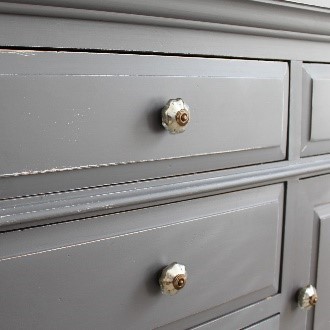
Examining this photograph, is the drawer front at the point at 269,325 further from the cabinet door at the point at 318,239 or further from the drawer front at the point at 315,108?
the drawer front at the point at 315,108

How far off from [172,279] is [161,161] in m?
0.12

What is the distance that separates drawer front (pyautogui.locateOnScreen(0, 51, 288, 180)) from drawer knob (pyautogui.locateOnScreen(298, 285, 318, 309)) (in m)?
0.19

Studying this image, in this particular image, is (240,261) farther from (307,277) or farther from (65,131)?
(65,131)

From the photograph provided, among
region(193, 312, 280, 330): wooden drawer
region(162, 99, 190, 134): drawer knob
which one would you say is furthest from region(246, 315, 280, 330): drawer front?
region(162, 99, 190, 134): drawer knob

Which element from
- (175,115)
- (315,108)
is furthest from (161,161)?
(315,108)

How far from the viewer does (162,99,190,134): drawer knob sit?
48 centimetres

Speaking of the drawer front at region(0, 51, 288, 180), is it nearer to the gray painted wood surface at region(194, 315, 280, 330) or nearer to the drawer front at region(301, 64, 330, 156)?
the drawer front at region(301, 64, 330, 156)

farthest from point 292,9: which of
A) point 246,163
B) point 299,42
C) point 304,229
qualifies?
point 304,229

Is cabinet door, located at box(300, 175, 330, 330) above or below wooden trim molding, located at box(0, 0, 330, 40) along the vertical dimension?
below

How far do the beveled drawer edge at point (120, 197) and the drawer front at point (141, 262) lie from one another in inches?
0.4

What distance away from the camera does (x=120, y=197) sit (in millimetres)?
466

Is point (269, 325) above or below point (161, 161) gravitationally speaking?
below

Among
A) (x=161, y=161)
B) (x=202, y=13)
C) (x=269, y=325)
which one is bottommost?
(x=269, y=325)

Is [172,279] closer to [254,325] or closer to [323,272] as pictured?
[254,325]
